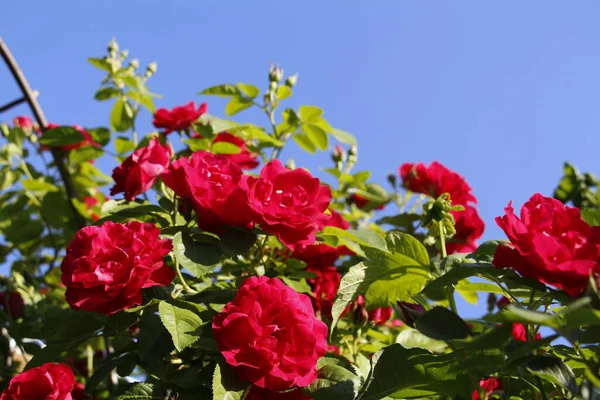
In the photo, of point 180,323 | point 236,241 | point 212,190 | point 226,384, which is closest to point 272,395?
point 226,384

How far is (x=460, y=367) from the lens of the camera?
92 cm

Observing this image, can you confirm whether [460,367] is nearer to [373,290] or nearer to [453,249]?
[373,290]

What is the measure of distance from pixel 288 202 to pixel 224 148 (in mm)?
673

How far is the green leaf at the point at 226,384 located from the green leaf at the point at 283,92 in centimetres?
118

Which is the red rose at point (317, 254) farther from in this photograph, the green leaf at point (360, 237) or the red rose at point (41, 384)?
the red rose at point (41, 384)

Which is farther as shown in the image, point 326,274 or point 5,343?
point 5,343

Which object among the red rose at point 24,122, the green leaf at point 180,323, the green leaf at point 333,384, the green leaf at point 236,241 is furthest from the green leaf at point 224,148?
the red rose at point 24,122

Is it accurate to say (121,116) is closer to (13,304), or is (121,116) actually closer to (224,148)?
(224,148)

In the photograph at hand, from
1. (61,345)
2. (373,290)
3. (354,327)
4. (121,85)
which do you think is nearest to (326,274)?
(354,327)

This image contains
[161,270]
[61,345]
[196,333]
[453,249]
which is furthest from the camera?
[453,249]

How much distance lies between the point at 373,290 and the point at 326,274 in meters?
0.39

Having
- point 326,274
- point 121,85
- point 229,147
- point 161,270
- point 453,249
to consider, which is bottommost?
point 161,270

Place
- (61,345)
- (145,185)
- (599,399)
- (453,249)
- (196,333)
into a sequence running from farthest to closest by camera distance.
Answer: (453,249) < (145,185) < (61,345) < (196,333) < (599,399)

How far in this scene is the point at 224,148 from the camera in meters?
1.85
